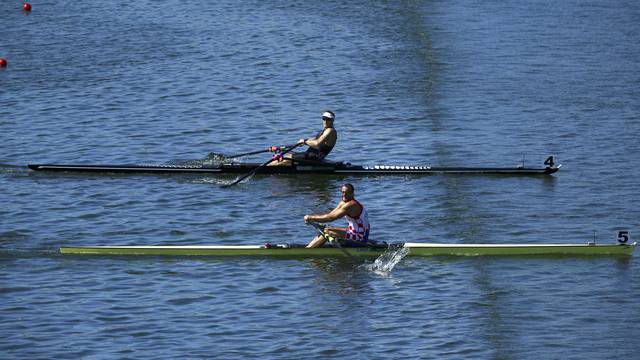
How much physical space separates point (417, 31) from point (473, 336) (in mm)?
33486

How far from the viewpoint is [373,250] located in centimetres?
2928

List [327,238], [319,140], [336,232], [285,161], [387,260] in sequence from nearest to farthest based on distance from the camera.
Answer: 1. [387,260]
2. [327,238]
3. [336,232]
4. [319,140]
5. [285,161]

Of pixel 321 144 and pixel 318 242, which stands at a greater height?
pixel 321 144

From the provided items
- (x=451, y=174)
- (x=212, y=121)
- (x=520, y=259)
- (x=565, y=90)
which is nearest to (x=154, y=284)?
(x=520, y=259)

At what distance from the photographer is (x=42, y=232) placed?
106 ft

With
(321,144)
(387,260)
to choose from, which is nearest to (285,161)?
(321,144)

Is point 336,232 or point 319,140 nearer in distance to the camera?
point 336,232

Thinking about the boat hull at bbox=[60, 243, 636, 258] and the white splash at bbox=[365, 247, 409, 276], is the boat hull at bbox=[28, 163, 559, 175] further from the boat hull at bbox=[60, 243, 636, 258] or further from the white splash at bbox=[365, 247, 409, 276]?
the white splash at bbox=[365, 247, 409, 276]

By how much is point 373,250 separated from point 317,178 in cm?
784

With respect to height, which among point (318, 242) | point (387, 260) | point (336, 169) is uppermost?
point (336, 169)

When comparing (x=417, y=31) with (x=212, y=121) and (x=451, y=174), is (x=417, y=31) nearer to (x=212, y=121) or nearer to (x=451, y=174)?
(x=212, y=121)

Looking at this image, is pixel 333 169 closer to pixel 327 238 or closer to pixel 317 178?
pixel 317 178

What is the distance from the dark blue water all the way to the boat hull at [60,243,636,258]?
0.84 feet

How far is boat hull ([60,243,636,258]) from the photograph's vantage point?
29.4 m
